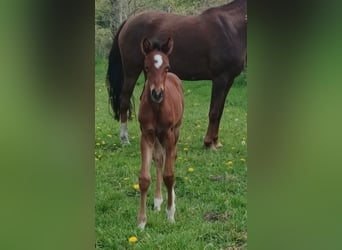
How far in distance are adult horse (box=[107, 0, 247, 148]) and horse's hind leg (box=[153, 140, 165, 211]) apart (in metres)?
0.10

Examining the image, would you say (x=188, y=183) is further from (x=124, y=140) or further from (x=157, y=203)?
(x=124, y=140)

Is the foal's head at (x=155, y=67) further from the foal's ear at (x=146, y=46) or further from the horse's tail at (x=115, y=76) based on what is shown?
the horse's tail at (x=115, y=76)

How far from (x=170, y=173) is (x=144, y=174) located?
73 millimetres

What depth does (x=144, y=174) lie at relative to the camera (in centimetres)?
150

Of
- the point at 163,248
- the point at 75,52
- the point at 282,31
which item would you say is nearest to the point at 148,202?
the point at 163,248

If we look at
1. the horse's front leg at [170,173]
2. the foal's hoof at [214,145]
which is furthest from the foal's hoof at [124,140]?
the foal's hoof at [214,145]

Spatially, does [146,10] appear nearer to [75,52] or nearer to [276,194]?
[75,52]

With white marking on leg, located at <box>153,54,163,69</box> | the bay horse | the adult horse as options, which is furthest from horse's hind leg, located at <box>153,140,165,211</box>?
white marking on leg, located at <box>153,54,163,69</box>

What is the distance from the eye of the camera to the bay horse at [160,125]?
1.46 metres

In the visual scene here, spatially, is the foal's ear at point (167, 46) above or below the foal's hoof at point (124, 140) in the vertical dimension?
above

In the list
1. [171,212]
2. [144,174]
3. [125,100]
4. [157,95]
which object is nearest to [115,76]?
[125,100]

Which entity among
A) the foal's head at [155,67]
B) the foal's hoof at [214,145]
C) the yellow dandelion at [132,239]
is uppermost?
the foal's head at [155,67]

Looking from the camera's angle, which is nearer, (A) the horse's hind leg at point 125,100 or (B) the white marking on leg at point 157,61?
(B) the white marking on leg at point 157,61

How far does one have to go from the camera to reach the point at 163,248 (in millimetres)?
1438
